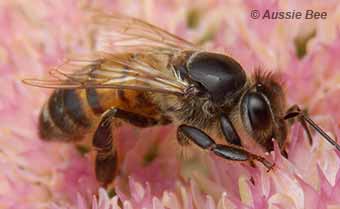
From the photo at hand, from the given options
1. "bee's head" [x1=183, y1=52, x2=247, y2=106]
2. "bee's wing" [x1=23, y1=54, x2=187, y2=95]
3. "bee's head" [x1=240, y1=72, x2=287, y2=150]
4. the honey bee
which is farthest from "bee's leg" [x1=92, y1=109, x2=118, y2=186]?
"bee's head" [x1=240, y1=72, x2=287, y2=150]

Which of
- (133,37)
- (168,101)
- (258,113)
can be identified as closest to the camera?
(258,113)

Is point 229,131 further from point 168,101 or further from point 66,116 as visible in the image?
point 66,116

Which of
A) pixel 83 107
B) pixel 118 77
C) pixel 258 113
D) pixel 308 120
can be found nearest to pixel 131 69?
pixel 118 77

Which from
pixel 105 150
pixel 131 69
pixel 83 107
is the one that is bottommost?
pixel 105 150

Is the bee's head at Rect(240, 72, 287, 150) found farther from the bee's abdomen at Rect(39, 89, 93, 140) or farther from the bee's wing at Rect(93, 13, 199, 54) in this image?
the bee's abdomen at Rect(39, 89, 93, 140)

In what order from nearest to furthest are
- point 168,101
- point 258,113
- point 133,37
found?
1. point 258,113
2. point 168,101
3. point 133,37

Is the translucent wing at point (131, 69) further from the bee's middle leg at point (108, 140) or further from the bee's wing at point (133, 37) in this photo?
the bee's middle leg at point (108, 140)

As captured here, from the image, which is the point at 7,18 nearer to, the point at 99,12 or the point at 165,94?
the point at 99,12

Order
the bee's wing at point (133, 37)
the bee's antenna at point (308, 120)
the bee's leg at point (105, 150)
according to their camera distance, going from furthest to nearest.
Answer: the bee's wing at point (133, 37), the bee's leg at point (105, 150), the bee's antenna at point (308, 120)

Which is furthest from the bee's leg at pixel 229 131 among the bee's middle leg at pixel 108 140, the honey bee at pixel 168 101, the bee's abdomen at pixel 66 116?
the bee's abdomen at pixel 66 116
